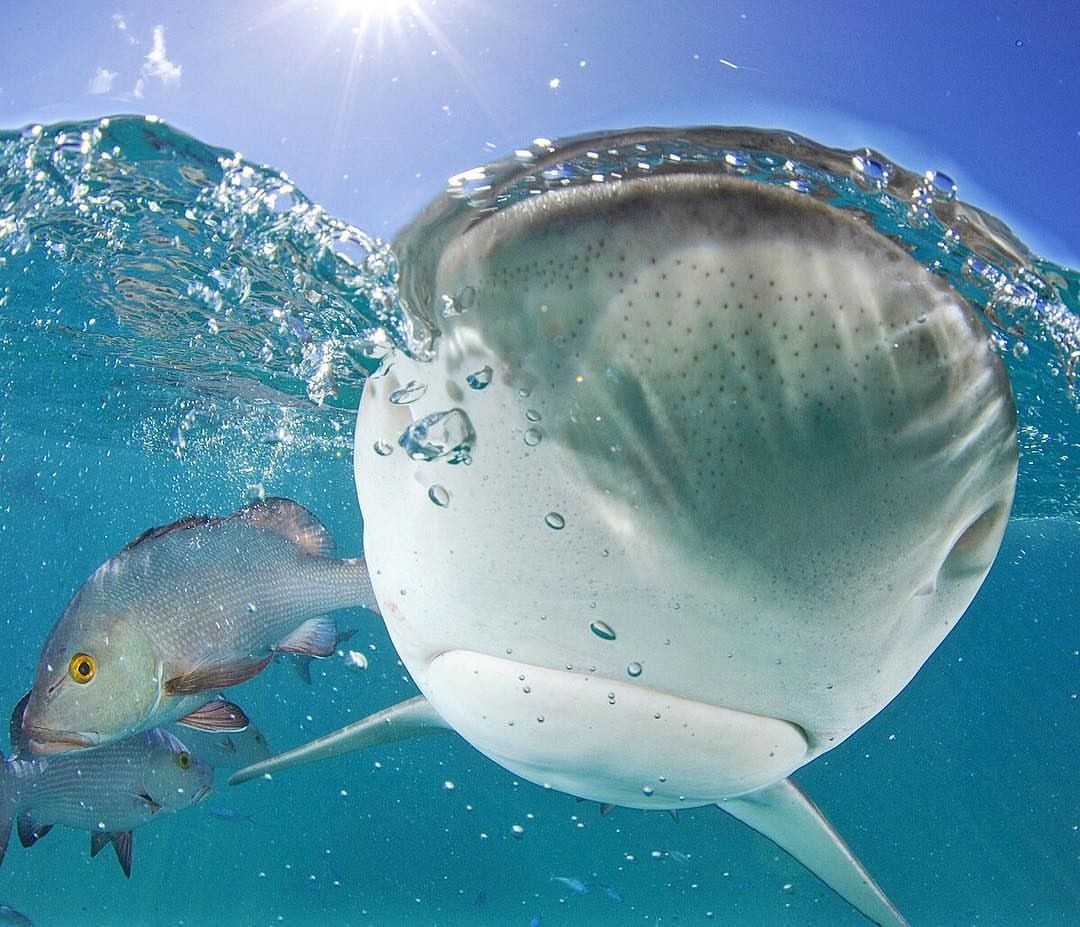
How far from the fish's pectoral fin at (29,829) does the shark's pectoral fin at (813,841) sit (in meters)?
4.21

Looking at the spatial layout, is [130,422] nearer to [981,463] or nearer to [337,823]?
[981,463]

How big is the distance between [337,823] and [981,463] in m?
41.1

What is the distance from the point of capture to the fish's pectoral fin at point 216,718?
12.0ft

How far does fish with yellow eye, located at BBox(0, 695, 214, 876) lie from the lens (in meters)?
5.42

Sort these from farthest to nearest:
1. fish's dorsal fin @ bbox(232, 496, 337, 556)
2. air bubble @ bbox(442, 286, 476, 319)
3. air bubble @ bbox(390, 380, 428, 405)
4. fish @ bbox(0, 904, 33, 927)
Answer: fish @ bbox(0, 904, 33, 927) → fish's dorsal fin @ bbox(232, 496, 337, 556) → air bubble @ bbox(390, 380, 428, 405) → air bubble @ bbox(442, 286, 476, 319)

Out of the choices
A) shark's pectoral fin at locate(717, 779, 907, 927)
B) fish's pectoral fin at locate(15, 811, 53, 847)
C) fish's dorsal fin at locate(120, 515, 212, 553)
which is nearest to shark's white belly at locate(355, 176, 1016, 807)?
shark's pectoral fin at locate(717, 779, 907, 927)

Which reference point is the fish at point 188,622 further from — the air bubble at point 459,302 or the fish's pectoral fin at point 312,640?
the air bubble at point 459,302

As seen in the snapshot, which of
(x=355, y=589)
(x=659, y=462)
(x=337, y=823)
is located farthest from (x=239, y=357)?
(x=337, y=823)

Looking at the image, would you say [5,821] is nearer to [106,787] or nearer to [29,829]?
[29,829]

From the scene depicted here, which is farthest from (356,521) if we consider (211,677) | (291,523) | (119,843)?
(211,677)

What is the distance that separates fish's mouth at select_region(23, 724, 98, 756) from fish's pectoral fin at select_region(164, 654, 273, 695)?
359mm

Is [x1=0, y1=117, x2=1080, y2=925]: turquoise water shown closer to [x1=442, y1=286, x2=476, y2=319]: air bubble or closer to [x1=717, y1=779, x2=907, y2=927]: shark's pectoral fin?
[x1=442, y1=286, x2=476, y2=319]: air bubble

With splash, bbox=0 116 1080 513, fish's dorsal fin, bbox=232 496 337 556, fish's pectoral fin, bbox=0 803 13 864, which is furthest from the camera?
fish's pectoral fin, bbox=0 803 13 864

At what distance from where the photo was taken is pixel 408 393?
2.00m
